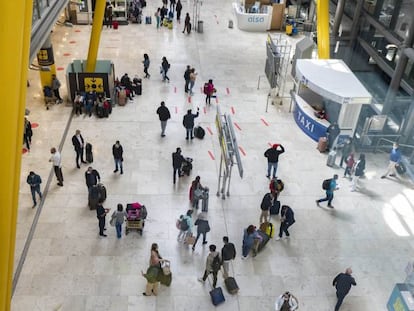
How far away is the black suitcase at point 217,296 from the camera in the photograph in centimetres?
1138

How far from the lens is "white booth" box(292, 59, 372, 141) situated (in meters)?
17.3

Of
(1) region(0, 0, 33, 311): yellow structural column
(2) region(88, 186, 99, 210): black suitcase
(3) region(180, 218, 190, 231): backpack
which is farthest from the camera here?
(2) region(88, 186, 99, 210): black suitcase

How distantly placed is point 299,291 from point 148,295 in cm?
393

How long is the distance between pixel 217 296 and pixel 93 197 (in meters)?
4.85

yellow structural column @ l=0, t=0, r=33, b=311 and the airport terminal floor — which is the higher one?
yellow structural column @ l=0, t=0, r=33, b=311

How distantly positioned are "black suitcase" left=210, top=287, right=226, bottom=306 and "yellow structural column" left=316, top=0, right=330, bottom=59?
13.1 meters

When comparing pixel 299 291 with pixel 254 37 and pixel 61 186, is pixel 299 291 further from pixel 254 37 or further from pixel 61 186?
pixel 254 37

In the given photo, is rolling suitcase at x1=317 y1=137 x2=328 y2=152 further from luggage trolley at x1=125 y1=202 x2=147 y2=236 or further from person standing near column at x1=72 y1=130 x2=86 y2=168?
person standing near column at x1=72 y1=130 x2=86 y2=168

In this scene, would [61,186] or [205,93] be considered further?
[205,93]

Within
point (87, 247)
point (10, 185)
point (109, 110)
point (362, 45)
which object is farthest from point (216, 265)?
point (362, 45)

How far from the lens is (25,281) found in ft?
38.3

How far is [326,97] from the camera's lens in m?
17.7

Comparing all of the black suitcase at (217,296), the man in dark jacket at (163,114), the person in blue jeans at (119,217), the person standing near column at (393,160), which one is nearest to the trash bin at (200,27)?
the man in dark jacket at (163,114)

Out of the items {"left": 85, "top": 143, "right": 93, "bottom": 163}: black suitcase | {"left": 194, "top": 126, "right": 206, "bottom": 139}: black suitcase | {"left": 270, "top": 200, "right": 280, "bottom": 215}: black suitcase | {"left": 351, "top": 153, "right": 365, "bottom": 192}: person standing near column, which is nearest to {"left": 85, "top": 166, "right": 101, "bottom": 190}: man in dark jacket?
{"left": 85, "top": 143, "right": 93, "bottom": 163}: black suitcase
